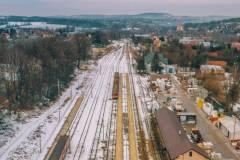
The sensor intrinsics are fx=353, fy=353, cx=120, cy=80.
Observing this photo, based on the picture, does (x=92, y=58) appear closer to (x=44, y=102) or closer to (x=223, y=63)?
(x=223, y=63)

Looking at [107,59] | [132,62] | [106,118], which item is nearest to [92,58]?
[107,59]

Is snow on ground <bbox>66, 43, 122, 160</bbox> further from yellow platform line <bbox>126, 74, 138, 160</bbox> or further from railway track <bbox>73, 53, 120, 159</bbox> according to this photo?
yellow platform line <bbox>126, 74, 138, 160</bbox>

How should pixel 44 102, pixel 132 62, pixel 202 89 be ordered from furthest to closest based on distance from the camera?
pixel 132 62 < pixel 202 89 < pixel 44 102

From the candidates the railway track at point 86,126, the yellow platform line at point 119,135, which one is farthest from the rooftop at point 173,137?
the railway track at point 86,126

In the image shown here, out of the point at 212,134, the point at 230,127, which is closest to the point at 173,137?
the point at 212,134

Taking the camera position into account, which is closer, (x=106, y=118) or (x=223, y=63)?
(x=106, y=118)

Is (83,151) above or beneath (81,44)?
beneath
